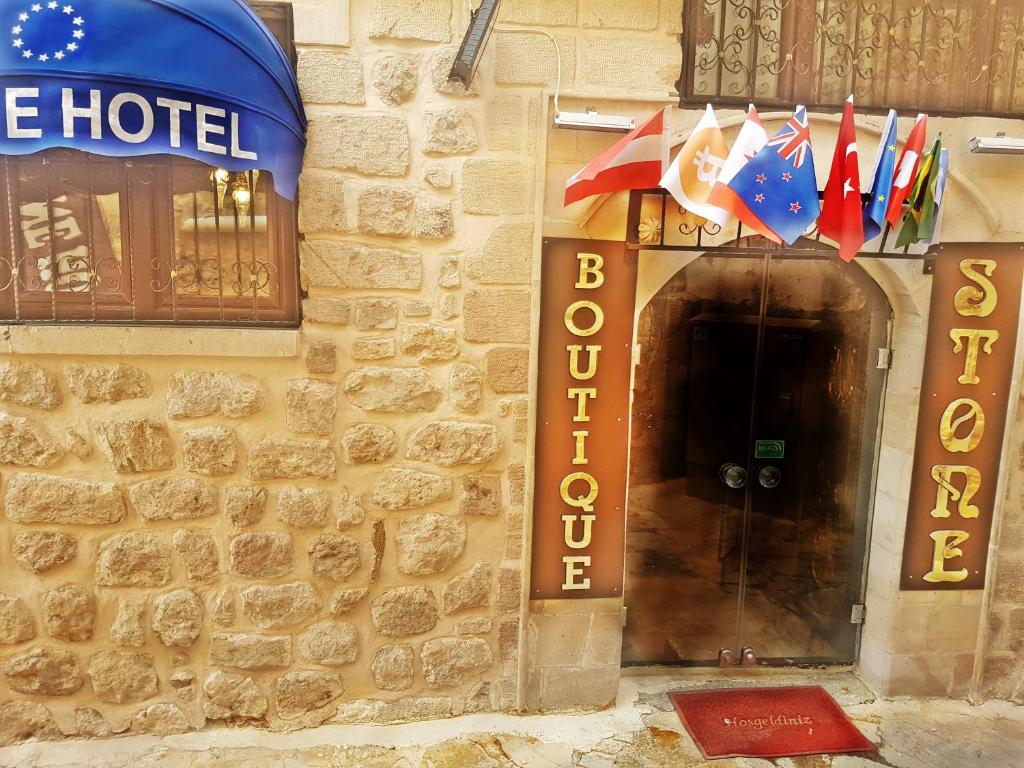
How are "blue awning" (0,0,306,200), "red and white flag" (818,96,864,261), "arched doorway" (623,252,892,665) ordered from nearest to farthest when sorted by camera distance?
"blue awning" (0,0,306,200), "red and white flag" (818,96,864,261), "arched doorway" (623,252,892,665)

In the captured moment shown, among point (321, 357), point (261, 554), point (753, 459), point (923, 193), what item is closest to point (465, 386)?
point (321, 357)

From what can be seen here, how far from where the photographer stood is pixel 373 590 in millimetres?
3533

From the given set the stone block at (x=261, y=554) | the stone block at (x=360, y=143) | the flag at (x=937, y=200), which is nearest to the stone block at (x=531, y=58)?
the stone block at (x=360, y=143)

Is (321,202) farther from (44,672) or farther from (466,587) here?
(44,672)

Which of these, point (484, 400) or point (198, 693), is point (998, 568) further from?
point (198, 693)

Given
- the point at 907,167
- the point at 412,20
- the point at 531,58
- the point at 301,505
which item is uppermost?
the point at 412,20

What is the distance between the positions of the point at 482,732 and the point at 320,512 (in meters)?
1.42

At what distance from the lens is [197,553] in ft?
11.1

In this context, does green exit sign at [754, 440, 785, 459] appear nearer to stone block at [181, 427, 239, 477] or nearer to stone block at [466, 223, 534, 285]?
stone block at [466, 223, 534, 285]

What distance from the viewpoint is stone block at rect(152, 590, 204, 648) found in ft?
11.1

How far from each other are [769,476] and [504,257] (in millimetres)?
2018

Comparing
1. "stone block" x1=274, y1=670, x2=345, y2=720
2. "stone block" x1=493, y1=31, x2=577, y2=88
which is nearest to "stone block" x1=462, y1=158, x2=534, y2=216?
→ "stone block" x1=493, y1=31, x2=577, y2=88

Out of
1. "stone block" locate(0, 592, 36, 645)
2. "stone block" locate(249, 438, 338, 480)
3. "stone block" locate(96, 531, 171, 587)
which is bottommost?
"stone block" locate(0, 592, 36, 645)

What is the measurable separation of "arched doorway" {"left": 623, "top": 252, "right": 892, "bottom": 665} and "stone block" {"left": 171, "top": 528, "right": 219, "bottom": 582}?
2.24 meters
